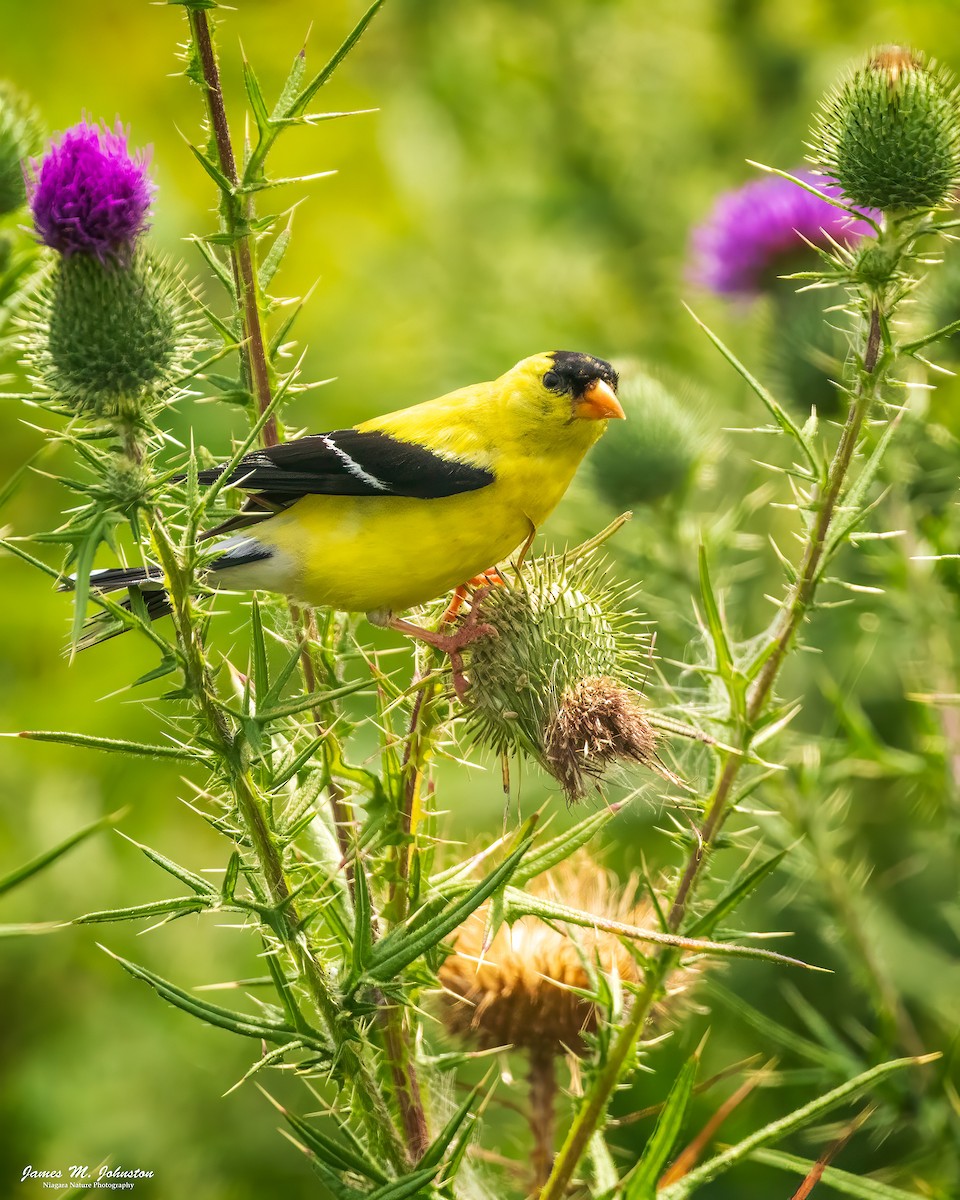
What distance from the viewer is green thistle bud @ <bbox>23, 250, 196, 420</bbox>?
1609 mm

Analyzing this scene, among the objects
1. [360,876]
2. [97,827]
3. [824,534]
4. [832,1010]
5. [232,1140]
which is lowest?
[232,1140]

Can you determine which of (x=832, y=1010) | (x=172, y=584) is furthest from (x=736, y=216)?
(x=172, y=584)

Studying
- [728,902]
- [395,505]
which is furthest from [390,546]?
[728,902]

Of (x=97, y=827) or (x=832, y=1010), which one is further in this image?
(x=832, y=1010)

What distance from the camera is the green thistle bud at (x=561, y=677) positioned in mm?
1718

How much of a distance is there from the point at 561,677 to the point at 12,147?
130cm

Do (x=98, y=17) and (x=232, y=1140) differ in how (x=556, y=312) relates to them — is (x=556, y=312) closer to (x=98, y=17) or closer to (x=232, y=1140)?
(x=98, y=17)

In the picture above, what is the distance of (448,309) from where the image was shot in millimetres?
5004

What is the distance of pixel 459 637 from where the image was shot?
1906 mm

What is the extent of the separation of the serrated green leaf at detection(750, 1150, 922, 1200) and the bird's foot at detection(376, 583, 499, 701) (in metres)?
0.76

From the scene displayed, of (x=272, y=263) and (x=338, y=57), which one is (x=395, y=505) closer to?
(x=272, y=263)

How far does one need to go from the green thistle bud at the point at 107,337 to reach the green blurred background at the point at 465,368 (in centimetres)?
96

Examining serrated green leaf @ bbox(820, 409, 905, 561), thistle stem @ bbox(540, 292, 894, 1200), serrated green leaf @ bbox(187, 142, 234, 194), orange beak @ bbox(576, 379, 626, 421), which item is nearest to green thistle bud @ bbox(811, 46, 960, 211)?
thistle stem @ bbox(540, 292, 894, 1200)

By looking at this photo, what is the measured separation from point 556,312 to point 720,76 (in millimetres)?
1096
